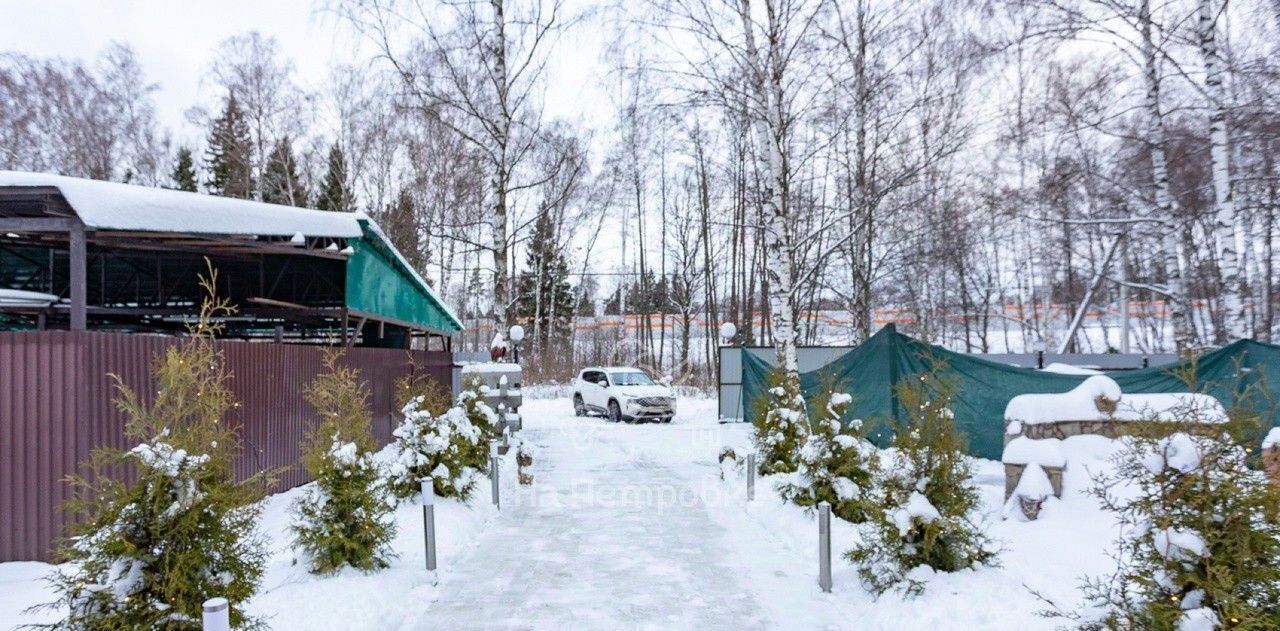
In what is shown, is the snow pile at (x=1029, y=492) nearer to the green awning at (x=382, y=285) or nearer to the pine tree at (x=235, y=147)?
the green awning at (x=382, y=285)

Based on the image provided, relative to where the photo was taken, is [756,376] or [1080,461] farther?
[756,376]

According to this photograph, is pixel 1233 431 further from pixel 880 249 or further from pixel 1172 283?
pixel 880 249

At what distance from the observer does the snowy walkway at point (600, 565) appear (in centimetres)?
541

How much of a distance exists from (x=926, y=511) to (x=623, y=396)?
17269 mm

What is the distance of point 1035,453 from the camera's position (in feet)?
24.9

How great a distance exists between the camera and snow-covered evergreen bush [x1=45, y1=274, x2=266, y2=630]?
370 cm

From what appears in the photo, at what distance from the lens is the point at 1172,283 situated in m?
13.5

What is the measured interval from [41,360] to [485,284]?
3241 cm

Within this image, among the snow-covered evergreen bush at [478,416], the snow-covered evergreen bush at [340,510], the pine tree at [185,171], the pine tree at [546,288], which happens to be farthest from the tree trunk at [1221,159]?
the pine tree at [185,171]

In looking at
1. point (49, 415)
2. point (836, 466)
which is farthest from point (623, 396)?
point (49, 415)

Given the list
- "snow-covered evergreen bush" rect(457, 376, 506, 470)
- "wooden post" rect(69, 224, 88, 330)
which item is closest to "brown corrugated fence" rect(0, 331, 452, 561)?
"wooden post" rect(69, 224, 88, 330)

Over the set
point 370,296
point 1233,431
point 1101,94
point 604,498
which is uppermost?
point 1101,94

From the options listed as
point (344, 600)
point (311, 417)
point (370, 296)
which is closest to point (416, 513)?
point (344, 600)

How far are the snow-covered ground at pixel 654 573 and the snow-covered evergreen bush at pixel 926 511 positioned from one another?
18cm
